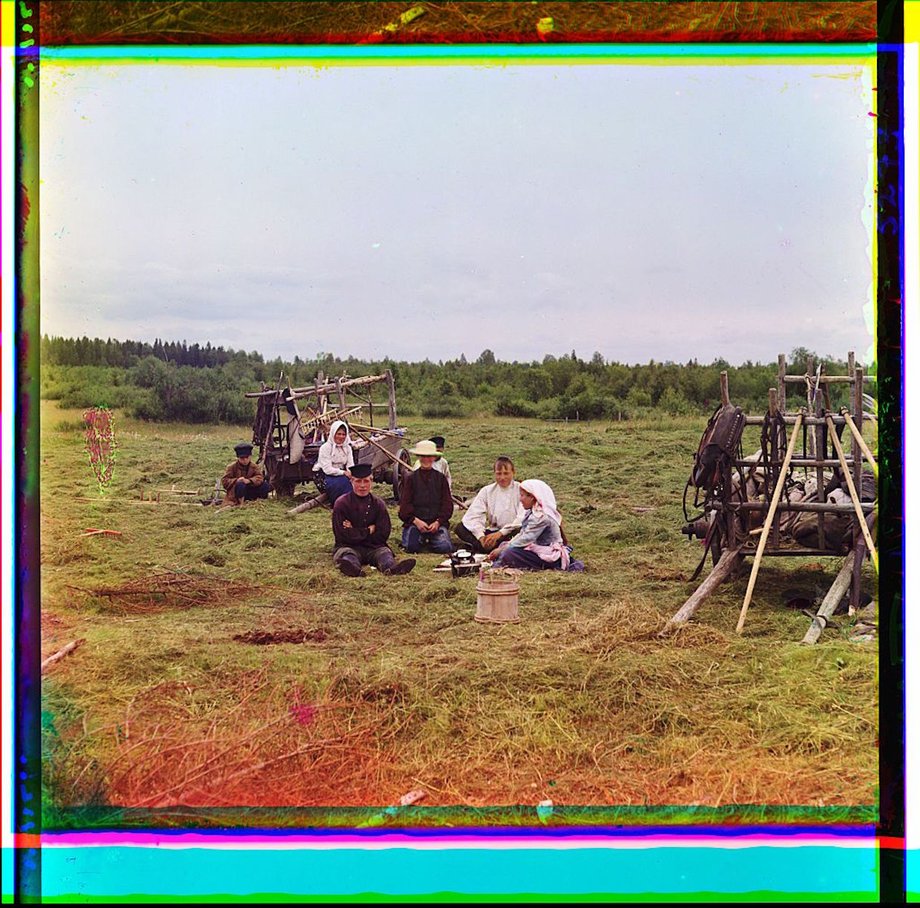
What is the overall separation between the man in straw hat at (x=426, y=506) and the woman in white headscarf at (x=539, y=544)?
785 millimetres

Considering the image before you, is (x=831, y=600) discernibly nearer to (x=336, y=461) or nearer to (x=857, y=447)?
(x=857, y=447)

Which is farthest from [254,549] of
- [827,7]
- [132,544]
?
[827,7]

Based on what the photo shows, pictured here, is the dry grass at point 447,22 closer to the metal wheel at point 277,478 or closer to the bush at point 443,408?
the bush at point 443,408

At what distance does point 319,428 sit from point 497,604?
301 cm

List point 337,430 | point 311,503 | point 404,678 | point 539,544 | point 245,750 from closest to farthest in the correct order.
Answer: point 245,750 → point 404,678 → point 539,544 → point 311,503 → point 337,430

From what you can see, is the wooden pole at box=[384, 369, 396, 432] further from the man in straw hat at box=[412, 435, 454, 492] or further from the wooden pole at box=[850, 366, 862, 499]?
the wooden pole at box=[850, 366, 862, 499]

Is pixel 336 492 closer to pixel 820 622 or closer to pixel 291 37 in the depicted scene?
pixel 820 622

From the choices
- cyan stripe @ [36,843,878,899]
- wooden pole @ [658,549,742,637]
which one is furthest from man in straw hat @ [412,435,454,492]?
cyan stripe @ [36,843,878,899]

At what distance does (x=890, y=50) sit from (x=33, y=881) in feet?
16.1

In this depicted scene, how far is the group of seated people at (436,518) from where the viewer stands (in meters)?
7.02

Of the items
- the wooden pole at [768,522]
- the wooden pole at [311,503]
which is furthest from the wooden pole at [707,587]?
the wooden pole at [311,503]

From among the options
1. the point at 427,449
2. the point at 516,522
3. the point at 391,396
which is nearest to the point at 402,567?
the point at 516,522

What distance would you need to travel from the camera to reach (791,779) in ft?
15.9

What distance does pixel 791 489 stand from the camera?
7.25m
